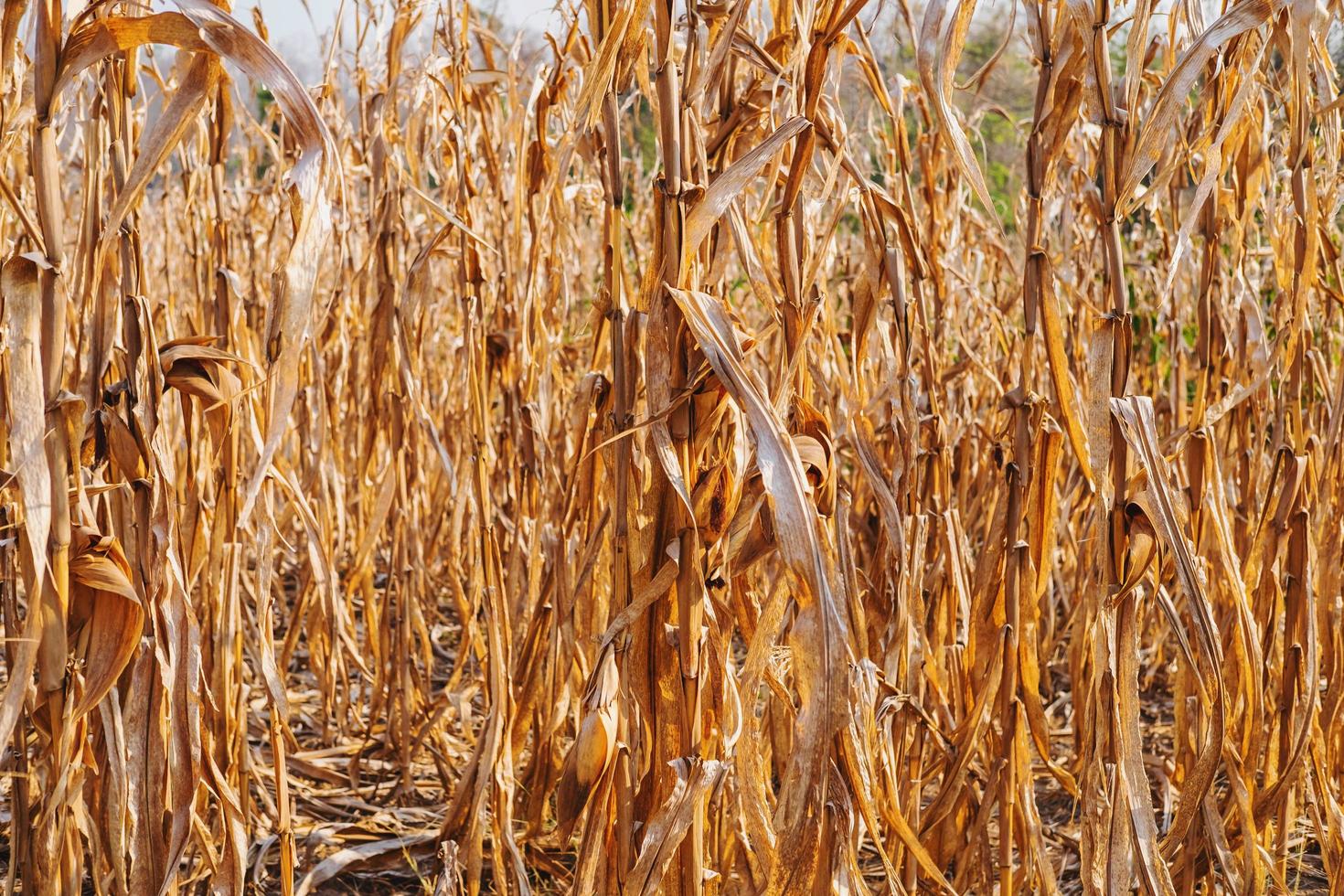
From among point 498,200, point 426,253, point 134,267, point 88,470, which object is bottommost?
point 88,470

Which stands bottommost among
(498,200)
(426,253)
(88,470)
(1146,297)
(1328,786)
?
(1328,786)

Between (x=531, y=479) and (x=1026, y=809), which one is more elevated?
(x=531, y=479)

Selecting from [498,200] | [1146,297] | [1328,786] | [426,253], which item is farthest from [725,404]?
[1146,297]

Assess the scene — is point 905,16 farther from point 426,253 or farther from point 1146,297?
point 1146,297

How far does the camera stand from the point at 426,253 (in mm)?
1147

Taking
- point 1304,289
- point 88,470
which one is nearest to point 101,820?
point 88,470

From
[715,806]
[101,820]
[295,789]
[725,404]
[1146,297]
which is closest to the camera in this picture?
[725,404]

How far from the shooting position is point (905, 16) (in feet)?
3.81

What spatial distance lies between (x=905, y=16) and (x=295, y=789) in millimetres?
1250

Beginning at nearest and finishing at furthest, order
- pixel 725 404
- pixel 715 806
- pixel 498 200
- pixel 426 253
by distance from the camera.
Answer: pixel 725 404, pixel 715 806, pixel 426 253, pixel 498 200

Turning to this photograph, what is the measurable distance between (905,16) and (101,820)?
3.34ft

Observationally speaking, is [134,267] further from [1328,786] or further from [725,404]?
[1328,786]

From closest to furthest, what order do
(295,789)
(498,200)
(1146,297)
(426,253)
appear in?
(426,253)
(498,200)
(295,789)
(1146,297)

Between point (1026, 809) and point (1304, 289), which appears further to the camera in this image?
point (1026, 809)
